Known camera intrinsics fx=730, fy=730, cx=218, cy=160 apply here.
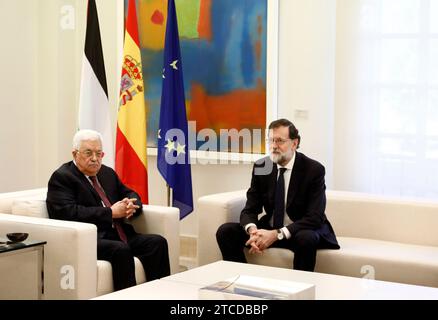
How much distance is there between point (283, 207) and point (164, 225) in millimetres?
763

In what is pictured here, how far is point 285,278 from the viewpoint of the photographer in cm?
354

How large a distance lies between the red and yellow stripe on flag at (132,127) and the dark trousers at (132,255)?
3.70 ft

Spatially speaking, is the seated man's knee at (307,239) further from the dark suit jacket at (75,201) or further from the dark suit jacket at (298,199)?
the dark suit jacket at (75,201)

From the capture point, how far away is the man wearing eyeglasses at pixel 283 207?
4441mm

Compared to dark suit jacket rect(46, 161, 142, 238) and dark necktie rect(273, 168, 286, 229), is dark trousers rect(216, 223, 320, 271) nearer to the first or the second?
dark necktie rect(273, 168, 286, 229)

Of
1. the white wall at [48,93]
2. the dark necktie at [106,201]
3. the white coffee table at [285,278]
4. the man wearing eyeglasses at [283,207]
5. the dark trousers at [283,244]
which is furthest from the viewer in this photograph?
the white wall at [48,93]

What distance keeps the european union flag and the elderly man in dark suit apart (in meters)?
0.99

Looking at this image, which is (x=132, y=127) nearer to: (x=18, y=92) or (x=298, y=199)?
(x=18, y=92)

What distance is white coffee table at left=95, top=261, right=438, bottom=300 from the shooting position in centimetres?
319

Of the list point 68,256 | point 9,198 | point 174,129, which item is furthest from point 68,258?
point 174,129

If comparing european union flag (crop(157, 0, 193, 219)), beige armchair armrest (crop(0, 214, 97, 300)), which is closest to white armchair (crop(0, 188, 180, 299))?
beige armchair armrest (crop(0, 214, 97, 300))

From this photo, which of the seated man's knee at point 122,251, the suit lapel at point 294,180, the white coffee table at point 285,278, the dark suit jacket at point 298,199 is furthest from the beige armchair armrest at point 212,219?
the white coffee table at point 285,278
